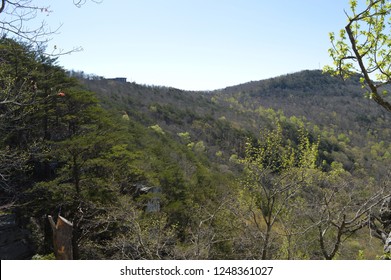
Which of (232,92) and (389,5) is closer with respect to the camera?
(389,5)

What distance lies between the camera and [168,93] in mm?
104812

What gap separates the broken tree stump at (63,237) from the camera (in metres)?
3.00

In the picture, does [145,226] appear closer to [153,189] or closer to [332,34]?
[153,189]

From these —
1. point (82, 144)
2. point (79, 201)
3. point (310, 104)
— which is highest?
point (310, 104)

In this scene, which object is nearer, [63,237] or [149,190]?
[63,237]

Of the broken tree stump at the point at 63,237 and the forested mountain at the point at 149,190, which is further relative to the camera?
the forested mountain at the point at 149,190

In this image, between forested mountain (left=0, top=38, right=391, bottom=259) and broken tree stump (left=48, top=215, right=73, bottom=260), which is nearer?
broken tree stump (left=48, top=215, right=73, bottom=260)

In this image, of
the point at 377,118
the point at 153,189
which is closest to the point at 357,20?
the point at 153,189

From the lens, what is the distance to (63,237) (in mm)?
3035

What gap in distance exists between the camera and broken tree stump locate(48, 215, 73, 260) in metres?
3.00

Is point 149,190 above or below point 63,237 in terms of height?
below
